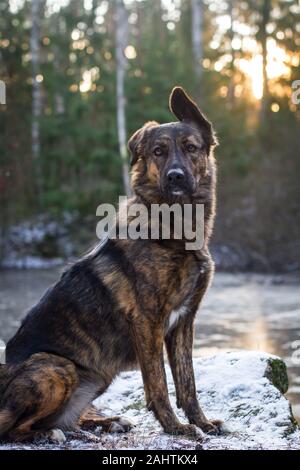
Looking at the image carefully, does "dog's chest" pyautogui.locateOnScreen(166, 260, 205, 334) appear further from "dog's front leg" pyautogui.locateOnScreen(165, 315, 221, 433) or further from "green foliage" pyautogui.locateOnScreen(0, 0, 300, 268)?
"green foliage" pyautogui.locateOnScreen(0, 0, 300, 268)

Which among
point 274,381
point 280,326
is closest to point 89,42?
point 280,326

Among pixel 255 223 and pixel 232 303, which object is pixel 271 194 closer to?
A: pixel 255 223

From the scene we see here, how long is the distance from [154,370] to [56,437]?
2.56 feet

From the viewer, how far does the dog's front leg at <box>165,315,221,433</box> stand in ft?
16.3

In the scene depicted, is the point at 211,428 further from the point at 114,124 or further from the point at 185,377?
the point at 114,124

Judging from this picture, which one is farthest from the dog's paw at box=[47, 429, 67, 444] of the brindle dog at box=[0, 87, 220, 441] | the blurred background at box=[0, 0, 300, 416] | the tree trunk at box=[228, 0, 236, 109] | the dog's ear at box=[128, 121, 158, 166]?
the tree trunk at box=[228, 0, 236, 109]

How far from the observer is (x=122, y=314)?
469cm

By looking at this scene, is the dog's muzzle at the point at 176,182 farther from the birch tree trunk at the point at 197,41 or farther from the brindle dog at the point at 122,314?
the birch tree trunk at the point at 197,41

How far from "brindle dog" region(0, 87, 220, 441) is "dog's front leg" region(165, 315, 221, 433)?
4cm

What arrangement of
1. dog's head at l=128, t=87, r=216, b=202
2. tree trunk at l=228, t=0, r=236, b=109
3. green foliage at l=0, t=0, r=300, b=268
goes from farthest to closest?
tree trunk at l=228, t=0, r=236, b=109 < green foliage at l=0, t=0, r=300, b=268 < dog's head at l=128, t=87, r=216, b=202

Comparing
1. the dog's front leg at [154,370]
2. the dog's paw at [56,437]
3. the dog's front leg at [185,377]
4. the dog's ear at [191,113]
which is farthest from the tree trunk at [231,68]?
the dog's paw at [56,437]

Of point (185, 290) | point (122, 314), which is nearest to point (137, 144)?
point (185, 290)

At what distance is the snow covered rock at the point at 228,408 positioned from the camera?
14.9 ft

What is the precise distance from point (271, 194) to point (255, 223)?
1186 mm
